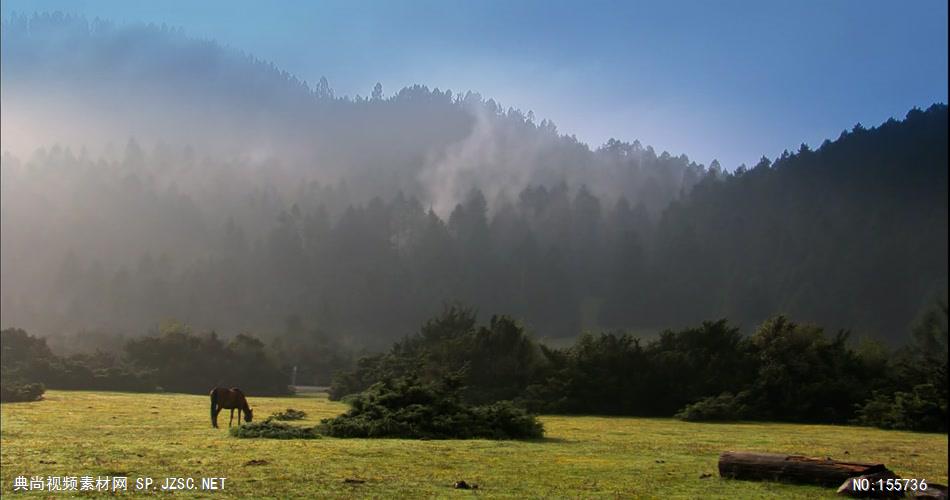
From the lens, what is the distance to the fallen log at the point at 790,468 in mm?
9789

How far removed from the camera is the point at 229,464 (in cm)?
1185

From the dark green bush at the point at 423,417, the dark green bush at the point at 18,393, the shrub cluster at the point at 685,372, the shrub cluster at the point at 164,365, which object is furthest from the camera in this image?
the shrub cluster at the point at 164,365

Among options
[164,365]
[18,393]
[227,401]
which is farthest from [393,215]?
[227,401]

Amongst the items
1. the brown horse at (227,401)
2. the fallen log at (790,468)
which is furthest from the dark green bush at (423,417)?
the fallen log at (790,468)

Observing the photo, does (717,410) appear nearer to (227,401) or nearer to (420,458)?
(227,401)

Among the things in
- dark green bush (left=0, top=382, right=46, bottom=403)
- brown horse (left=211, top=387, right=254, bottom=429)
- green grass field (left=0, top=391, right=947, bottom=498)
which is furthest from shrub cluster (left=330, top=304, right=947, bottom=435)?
dark green bush (left=0, top=382, right=46, bottom=403)

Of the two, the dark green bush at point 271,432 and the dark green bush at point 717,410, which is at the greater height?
the dark green bush at point 271,432

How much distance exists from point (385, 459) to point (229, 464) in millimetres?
2777

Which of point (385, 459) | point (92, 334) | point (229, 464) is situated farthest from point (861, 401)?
point (92, 334)

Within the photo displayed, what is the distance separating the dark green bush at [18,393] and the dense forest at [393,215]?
53.7 ft

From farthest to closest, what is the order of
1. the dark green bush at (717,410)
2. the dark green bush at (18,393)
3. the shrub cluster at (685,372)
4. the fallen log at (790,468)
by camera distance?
the shrub cluster at (685,372), the dark green bush at (717,410), the dark green bush at (18,393), the fallen log at (790,468)

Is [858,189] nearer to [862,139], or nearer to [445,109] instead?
[862,139]

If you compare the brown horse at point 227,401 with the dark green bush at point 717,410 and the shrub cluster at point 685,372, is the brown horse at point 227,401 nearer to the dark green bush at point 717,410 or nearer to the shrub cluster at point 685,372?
the shrub cluster at point 685,372

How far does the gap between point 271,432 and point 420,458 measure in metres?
5.35
